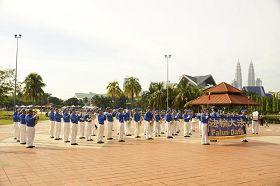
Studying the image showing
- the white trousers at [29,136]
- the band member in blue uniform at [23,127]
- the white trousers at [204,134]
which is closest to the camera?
the white trousers at [29,136]

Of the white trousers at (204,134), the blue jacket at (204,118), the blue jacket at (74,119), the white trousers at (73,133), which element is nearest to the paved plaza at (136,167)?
the white trousers at (73,133)

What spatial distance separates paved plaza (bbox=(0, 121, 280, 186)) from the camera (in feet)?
26.8

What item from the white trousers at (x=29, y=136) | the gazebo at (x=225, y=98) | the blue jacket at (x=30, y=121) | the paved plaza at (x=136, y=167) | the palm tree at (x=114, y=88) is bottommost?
the paved plaza at (x=136, y=167)

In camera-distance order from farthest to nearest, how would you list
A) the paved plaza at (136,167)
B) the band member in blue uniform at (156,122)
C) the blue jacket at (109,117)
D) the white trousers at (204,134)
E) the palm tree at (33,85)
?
1. the palm tree at (33,85)
2. the band member in blue uniform at (156,122)
3. the blue jacket at (109,117)
4. the white trousers at (204,134)
5. the paved plaza at (136,167)

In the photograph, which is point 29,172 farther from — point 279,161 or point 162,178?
point 279,161

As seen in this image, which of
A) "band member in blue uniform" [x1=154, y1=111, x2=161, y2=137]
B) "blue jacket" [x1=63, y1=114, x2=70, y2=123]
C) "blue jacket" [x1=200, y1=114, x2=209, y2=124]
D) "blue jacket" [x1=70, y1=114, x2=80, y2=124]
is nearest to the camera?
"blue jacket" [x1=70, y1=114, x2=80, y2=124]

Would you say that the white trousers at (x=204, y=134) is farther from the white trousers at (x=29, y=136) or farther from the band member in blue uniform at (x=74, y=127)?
the white trousers at (x=29, y=136)

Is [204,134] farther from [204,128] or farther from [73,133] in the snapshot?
[73,133]

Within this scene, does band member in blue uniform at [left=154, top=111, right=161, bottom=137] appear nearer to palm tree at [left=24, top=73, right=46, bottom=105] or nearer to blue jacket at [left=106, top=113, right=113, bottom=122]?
blue jacket at [left=106, top=113, right=113, bottom=122]

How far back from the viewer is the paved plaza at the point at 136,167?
816cm

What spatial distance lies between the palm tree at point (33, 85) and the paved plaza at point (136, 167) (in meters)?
55.8

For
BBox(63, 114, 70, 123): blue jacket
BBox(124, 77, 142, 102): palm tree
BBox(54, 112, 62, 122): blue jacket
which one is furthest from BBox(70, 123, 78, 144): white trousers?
BBox(124, 77, 142, 102): palm tree

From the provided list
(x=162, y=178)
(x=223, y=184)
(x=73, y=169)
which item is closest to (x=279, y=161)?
(x=223, y=184)

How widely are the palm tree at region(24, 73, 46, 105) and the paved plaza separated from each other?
5580 centimetres
